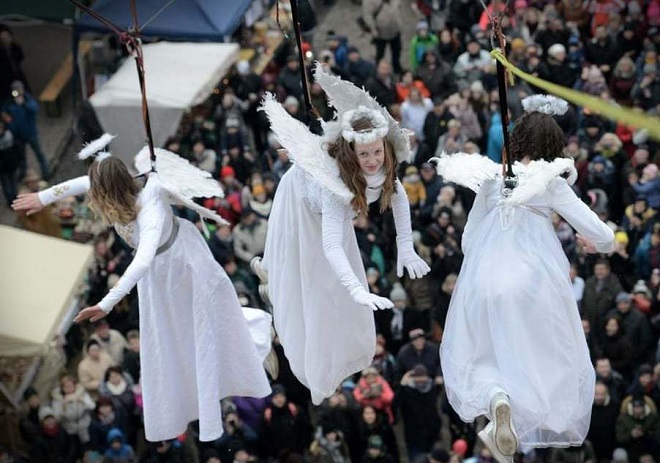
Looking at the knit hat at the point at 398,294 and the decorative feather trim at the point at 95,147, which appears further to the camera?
the knit hat at the point at 398,294

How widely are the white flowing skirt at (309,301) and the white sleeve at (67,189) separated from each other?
3.82 feet

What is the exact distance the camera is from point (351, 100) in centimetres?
955

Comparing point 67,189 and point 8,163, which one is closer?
point 67,189

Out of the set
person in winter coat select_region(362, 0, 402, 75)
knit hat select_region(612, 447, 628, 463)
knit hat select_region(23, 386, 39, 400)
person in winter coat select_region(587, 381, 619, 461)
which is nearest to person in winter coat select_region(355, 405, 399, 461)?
person in winter coat select_region(587, 381, 619, 461)

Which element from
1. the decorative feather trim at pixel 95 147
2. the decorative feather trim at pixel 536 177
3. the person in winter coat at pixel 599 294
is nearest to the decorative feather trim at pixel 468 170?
the decorative feather trim at pixel 536 177

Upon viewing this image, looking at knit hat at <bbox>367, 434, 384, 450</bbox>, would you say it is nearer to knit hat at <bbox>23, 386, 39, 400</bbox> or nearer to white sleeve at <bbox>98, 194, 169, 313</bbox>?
knit hat at <bbox>23, 386, 39, 400</bbox>

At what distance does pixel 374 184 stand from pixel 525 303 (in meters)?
1.08

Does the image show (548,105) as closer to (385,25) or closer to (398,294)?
(398,294)

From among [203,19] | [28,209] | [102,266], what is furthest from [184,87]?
[28,209]

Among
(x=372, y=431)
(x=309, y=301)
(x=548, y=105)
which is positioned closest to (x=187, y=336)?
(x=309, y=301)

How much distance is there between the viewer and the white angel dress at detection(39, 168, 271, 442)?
10.2 m

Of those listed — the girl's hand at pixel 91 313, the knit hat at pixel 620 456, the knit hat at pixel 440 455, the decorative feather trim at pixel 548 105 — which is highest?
the decorative feather trim at pixel 548 105

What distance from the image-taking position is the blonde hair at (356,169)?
31.2 feet

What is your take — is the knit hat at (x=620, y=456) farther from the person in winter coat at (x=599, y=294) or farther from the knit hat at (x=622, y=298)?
the knit hat at (x=622, y=298)
